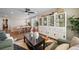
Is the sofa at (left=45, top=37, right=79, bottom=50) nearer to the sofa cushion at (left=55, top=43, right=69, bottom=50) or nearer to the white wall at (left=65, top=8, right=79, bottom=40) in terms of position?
the sofa cushion at (left=55, top=43, right=69, bottom=50)

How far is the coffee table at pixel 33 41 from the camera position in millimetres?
2965

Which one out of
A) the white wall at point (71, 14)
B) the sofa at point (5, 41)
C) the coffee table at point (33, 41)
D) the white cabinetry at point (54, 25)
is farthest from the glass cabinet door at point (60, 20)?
the sofa at point (5, 41)

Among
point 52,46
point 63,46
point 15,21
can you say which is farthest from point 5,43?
point 63,46

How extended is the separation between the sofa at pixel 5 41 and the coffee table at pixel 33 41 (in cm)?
27

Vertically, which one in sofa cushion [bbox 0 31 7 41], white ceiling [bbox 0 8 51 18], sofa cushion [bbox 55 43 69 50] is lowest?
sofa cushion [bbox 55 43 69 50]

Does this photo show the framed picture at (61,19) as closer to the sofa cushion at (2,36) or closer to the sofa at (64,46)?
the sofa at (64,46)

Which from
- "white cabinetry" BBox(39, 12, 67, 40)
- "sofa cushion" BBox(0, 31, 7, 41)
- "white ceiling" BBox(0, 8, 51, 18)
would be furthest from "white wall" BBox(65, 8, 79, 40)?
"sofa cushion" BBox(0, 31, 7, 41)

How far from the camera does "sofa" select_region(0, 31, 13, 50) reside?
2.94 meters

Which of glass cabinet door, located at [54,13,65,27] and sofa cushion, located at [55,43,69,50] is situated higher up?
glass cabinet door, located at [54,13,65,27]

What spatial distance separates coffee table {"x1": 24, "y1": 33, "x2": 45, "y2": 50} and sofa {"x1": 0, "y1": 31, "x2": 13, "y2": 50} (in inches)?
10.8

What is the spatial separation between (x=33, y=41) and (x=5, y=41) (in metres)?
0.50

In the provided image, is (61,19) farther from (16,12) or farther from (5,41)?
(5,41)
